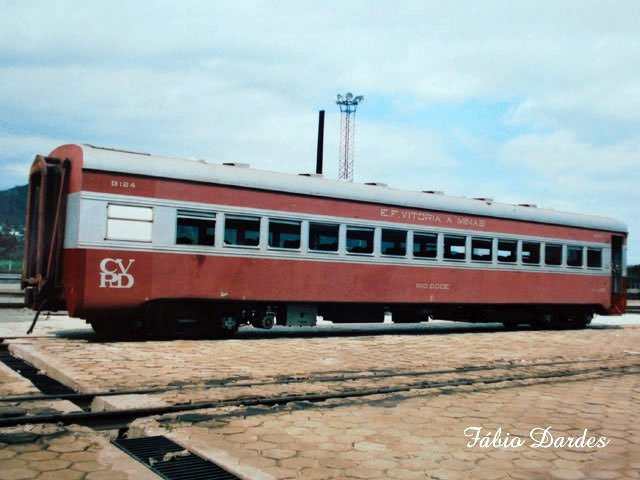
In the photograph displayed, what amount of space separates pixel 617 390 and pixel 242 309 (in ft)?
24.2

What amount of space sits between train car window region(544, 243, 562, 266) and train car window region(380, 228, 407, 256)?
5121 mm

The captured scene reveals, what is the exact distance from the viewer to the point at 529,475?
14.4 ft

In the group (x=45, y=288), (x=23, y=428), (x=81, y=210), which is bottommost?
(x=23, y=428)

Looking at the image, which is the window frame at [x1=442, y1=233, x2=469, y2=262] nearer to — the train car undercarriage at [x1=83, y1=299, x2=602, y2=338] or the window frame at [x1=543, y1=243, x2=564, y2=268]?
the train car undercarriage at [x1=83, y1=299, x2=602, y2=338]

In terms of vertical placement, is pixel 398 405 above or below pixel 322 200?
below

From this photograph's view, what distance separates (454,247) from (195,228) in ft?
22.2

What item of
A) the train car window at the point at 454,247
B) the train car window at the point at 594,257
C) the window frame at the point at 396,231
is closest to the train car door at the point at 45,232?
the window frame at the point at 396,231

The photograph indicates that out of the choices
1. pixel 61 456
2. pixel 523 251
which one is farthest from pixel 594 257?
pixel 61 456

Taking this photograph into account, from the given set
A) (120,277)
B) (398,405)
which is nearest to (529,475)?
(398,405)

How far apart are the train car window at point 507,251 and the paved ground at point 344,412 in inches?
189

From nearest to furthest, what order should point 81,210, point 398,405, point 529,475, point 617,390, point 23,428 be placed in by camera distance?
point 529,475 → point 23,428 → point 398,405 → point 617,390 → point 81,210

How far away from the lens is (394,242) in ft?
48.8

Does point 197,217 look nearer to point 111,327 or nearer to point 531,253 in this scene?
point 111,327

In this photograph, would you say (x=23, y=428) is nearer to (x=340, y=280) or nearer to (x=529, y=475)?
(x=529, y=475)
